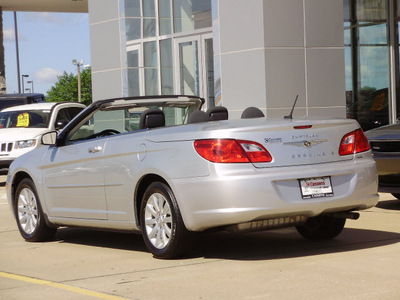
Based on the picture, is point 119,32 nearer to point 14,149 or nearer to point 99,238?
point 14,149

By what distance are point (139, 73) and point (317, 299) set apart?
16.5 m

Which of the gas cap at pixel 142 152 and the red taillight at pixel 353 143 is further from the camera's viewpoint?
the gas cap at pixel 142 152

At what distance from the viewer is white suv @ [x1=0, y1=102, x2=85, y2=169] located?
18312mm

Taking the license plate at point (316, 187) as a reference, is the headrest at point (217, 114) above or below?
above

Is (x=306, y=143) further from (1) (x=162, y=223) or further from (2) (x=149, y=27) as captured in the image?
(2) (x=149, y=27)

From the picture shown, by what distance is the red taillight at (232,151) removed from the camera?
24.6ft

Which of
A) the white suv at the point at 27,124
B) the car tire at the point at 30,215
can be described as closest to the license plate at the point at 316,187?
the car tire at the point at 30,215

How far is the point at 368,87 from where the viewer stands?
20.7 m

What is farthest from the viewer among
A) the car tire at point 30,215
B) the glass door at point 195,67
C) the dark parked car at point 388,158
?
the glass door at point 195,67

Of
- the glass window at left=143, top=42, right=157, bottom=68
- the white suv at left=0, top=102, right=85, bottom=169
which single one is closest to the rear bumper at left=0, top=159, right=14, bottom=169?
the white suv at left=0, top=102, right=85, bottom=169

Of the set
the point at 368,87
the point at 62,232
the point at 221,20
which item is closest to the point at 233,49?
the point at 221,20

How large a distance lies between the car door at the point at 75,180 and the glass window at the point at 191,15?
35.3 feet

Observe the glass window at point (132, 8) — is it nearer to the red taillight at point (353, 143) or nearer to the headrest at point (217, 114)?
the headrest at point (217, 114)

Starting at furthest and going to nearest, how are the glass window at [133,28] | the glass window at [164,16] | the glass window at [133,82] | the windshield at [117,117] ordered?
the glass window at [133,82]
the glass window at [133,28]
the glass window at [164,16]
the windshield at [117,117]
